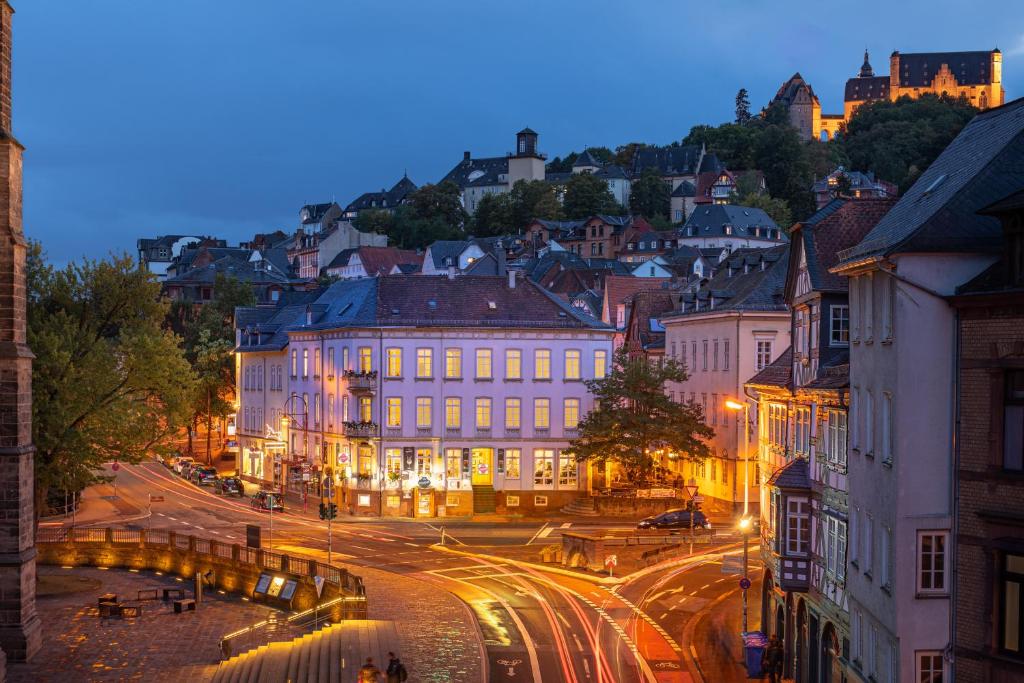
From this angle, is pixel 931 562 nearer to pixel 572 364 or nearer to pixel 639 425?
pixel 639 425

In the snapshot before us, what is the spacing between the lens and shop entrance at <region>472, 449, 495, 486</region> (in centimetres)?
7550

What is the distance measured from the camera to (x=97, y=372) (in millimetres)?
53656

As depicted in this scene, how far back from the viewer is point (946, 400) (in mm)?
26641

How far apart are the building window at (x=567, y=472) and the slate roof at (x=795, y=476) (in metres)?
36.7

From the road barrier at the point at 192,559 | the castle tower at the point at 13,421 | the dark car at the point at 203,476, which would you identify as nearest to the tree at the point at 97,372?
the road barrier at the point at 192,559

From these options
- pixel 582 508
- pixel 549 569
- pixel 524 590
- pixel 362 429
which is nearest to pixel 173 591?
pixel 524 590

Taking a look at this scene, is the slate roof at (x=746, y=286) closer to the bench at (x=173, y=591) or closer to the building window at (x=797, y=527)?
Result: the building window at (x=797, y=527)

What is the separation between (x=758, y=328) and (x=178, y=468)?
165 feet

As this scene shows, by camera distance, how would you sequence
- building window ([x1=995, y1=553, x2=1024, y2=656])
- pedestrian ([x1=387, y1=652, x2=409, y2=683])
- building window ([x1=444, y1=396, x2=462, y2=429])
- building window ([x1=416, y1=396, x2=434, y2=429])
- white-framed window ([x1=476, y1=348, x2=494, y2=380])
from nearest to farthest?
building window ([x1=995, y1=553, x2=1024, y2=656]) < pedestrian ([x1=387, y1=652, x2=409, y2=683]) < building window ([x1=416, y1=396, x2=434, y2=429]) < building window ([x1=444, y1=396, x2=462, y2=429]) < white-framed window ([x1=476, y1=348, x2=494, y2=380])

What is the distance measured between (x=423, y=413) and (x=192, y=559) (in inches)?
818

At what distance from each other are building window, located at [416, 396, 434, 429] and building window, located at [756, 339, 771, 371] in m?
18.9

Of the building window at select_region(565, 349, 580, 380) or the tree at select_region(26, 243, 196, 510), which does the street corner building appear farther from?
the tree at select_region(26, 243, 196, 510)

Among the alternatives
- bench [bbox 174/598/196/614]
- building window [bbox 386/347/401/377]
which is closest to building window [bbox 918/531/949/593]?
bench [bbox 174/598/196/614]

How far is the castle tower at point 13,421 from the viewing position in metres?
40.4
